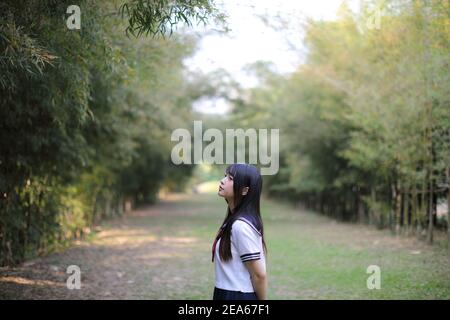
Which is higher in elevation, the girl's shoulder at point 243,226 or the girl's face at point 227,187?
the girl's face at point 227,187

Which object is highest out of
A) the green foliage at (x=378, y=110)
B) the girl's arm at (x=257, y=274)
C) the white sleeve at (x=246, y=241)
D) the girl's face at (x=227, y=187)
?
the green foliage at (x=378, y=110)

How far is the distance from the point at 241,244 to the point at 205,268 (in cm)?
609

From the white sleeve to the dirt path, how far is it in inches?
145

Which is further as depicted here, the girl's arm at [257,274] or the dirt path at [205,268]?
the dirt path at [205,268]

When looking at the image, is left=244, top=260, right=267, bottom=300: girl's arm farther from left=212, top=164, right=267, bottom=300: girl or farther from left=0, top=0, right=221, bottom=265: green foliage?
left=0, top=0, right=221, bottom=265: green foliage

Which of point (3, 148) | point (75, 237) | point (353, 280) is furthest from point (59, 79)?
point (75, 237)

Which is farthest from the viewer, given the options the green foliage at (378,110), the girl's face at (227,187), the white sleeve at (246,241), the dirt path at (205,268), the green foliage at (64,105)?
the green foliage at (378,110)

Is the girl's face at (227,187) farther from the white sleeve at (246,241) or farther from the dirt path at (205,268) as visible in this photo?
the dirt path at (205,268)

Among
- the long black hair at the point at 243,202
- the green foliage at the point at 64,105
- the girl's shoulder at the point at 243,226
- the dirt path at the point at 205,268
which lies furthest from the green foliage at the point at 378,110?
the girl's shoulder at the point at 243,226

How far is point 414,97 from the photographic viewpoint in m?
8.52

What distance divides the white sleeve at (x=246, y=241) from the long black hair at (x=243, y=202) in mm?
51

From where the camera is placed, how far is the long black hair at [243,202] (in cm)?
273

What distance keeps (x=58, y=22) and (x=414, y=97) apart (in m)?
6.22

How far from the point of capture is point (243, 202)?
2.78 meters
